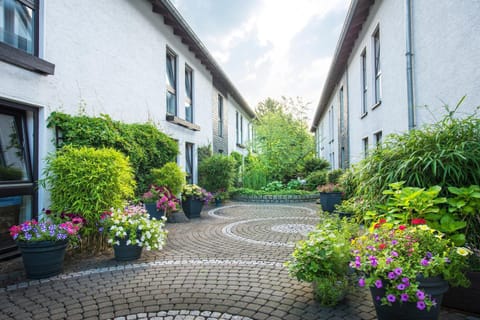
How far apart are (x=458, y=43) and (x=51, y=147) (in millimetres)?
6602

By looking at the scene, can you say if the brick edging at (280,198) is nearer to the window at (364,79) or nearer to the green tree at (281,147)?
the green tree at (281,147)

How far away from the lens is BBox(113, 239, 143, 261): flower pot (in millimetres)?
4339

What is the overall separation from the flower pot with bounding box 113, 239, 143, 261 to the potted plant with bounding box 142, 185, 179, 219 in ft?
7.88

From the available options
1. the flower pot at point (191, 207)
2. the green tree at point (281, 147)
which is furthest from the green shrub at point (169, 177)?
the green tree at point (281, 147)

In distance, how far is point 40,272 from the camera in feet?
12.1

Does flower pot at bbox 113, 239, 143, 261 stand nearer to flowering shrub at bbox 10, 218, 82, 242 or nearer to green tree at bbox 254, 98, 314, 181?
flowering shrub at bbox 10, 218, 82, 242

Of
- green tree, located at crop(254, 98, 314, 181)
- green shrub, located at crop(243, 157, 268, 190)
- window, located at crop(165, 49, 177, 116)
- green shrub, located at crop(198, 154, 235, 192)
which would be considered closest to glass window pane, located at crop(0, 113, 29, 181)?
window, located at crop(165, 49, 177, 116)

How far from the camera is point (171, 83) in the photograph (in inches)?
400

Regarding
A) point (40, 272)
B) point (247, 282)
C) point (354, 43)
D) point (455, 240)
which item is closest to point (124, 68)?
point (40, 272)

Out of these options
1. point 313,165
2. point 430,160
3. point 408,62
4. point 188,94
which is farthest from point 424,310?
point 313,165

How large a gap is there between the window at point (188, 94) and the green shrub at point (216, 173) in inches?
74.5

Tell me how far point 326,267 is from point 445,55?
4.29 meters

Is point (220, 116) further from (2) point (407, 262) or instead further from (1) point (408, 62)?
(2) point (407, 262)

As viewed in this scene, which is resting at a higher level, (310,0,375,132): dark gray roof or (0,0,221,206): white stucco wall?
(310,0,375,132): dark gray roof
